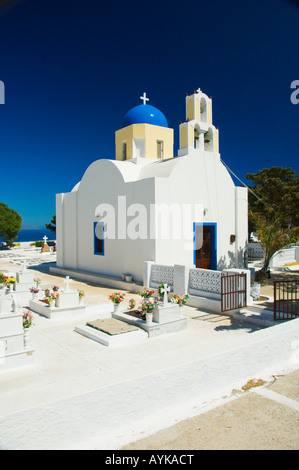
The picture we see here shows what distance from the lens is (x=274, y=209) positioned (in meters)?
23.1

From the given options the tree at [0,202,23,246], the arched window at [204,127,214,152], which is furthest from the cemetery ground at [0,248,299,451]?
the tree at [0,202,23,246]

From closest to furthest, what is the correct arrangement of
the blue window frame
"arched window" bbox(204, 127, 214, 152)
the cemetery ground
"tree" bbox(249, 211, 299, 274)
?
the cemetery ground
"tree" bbox(249, 211, 299, 274)
"arched window" bbox(204, 127, 214, 152)
the blue window frame

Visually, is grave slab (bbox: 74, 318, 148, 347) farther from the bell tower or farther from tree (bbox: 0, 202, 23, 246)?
tree (bbox: 0, 202, 23, 246)

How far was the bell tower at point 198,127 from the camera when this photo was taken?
13311 millimetres

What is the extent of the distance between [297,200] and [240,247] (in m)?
9.27

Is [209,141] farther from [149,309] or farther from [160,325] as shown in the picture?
[160,325]

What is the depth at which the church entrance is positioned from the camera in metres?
13.2

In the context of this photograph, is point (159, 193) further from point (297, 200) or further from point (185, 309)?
point (297, 200)

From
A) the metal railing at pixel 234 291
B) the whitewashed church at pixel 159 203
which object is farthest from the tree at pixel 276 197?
the metal railing at pixel 234 291

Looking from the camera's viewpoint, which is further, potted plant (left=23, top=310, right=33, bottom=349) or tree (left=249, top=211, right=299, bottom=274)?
tree (left=249, top=211, right=299, bottom=274)

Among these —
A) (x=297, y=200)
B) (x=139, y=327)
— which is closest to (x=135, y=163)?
(x=139, y=327)

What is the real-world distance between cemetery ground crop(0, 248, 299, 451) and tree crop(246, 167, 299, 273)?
331 inches

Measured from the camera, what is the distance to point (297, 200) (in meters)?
21.8

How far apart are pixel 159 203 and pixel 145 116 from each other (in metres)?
6.04
